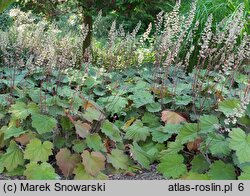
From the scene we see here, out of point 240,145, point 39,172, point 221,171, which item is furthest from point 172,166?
point 39,172

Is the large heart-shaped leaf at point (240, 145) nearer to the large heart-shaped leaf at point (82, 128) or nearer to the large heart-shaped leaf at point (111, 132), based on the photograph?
the large heart-shaped leaf at point (111, 132)

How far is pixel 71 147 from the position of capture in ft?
12.1

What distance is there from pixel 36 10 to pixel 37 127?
395 cm

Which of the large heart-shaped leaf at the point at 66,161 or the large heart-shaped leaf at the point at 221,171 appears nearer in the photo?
the large heart-shaped leaf at the point at 221,171

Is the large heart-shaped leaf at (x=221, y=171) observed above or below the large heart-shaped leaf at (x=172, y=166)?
above

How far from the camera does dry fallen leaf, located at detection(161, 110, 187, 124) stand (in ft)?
13.3

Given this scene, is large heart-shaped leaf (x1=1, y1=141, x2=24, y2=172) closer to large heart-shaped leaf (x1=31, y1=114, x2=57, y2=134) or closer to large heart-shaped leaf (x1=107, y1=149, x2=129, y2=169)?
large heart-shaped leaf (x1=31, y1=114, x2=57, y2=134)

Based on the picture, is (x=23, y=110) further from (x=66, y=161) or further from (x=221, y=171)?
(x=221, y=171)

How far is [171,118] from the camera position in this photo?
4.07m

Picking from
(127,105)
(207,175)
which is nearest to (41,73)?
(127,105)

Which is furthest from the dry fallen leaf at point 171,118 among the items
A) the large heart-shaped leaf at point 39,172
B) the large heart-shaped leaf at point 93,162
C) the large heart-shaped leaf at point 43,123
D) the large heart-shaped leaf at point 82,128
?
the large heart-shaped leaf at point 39,172

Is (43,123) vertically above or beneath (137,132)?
above

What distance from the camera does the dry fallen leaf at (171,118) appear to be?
405 cm

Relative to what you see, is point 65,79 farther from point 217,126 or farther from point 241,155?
point 241,155
